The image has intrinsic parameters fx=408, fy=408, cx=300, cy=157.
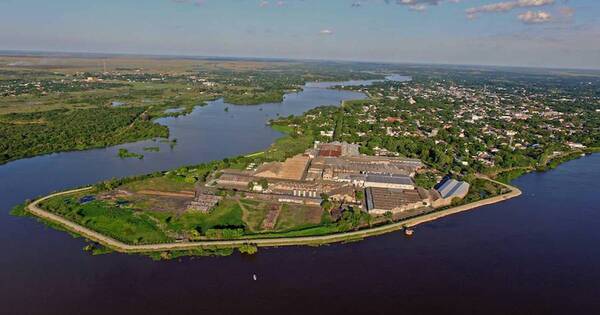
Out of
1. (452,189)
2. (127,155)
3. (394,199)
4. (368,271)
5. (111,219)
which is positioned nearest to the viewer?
(368,271)

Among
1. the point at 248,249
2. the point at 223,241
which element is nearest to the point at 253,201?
the point at 223,241

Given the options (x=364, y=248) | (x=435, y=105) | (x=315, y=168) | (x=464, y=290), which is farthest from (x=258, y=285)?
(x=435, y=105)

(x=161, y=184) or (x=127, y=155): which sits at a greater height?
(x=127, y=155)

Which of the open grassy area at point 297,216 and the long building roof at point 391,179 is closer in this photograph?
the open grassy area at point 297,216

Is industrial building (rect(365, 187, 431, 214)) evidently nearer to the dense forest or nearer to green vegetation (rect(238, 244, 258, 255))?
green vegetation (rect(238, 244, 258, 255))

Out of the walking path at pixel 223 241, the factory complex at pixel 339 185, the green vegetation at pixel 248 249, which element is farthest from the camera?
the factory complex at pixel 339 185

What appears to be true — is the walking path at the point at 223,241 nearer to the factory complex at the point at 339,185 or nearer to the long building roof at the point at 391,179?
the factory complex at the point at 339,185

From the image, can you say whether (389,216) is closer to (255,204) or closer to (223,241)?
(255,204)

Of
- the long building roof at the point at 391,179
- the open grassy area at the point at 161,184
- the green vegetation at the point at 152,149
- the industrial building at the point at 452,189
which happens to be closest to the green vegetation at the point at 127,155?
the green vegetation at the point at 152,149

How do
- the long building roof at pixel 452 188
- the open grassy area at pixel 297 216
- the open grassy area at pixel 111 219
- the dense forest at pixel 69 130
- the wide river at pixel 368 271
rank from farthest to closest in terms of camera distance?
the dense forest at pixel 69 130, the long building roof at pixel 452 188, the open grassy area at pixel 297 216, the open grassy area at pixel 111 219, the wide river at pixel 368 271
